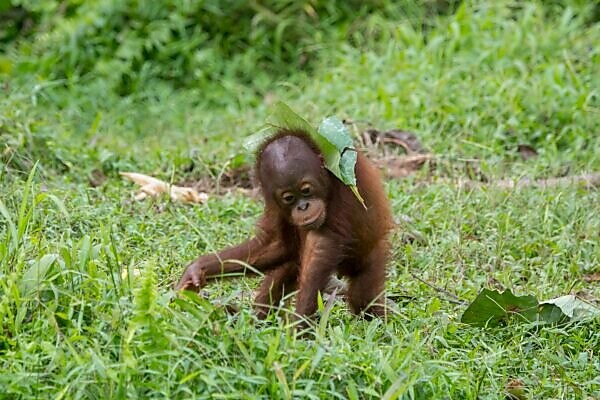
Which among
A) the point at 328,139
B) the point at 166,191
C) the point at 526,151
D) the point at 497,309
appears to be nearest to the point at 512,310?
the point at 497,309

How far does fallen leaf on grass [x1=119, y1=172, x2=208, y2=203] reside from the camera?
6219 mm

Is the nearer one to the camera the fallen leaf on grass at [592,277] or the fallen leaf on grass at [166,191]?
the fallen leaf on grass at [592,277]

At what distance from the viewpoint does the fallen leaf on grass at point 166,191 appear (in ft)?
20.4

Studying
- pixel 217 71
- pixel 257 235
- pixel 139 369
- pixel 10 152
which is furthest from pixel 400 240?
pixel 217 71

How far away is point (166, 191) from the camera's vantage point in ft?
20.3

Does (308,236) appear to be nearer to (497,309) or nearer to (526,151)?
(497,309)

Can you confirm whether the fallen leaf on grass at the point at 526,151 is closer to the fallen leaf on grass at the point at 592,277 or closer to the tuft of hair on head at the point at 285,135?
the fallen leaf on grass at the point at 592,277

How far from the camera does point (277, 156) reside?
4.54 meters

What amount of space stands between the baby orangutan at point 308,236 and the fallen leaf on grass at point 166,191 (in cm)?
149

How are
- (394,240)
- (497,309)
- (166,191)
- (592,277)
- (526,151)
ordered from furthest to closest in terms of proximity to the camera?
(526,151)
(166,191)
(394,240)
(592,277)
(497,309)

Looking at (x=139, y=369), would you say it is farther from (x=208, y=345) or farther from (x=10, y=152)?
(x=10, y=152)

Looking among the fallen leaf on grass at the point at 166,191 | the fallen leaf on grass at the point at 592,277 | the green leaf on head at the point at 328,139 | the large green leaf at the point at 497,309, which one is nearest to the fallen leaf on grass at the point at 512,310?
the large green leaf at the point at 497,309

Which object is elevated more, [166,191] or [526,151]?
[166,191]

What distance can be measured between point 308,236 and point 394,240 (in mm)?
1210
